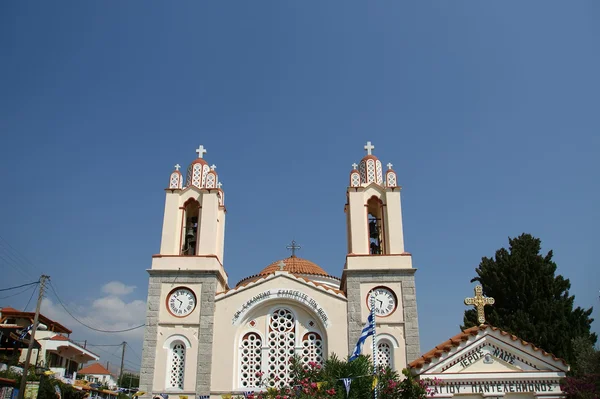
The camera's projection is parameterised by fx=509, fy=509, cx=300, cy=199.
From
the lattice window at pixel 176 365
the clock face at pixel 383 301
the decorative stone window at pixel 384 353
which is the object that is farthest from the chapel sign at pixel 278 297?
the decorative stone window at pixel 384 353

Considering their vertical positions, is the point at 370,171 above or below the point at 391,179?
above

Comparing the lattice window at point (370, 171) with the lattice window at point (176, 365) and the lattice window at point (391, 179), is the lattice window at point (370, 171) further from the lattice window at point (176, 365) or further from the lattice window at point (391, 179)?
the lattice window at point (176, 365)

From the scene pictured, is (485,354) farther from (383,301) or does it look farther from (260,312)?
(260,312)

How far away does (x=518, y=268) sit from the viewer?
26250 millimetres

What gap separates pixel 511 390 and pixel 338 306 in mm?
6767

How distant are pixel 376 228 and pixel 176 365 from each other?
32.0ft

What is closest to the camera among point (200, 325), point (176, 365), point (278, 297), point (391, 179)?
point (176, 365)

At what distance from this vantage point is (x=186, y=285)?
2014cm

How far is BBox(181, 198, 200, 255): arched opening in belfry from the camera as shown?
21656mm

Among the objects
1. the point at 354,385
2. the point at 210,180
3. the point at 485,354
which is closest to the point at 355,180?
the point at 210,180

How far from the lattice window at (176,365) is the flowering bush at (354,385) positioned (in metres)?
5.57

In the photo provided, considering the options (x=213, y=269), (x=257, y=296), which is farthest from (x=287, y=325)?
(x=213, y=269)

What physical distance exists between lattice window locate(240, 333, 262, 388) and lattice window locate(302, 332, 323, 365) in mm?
1708

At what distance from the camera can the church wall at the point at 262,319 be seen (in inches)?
747
